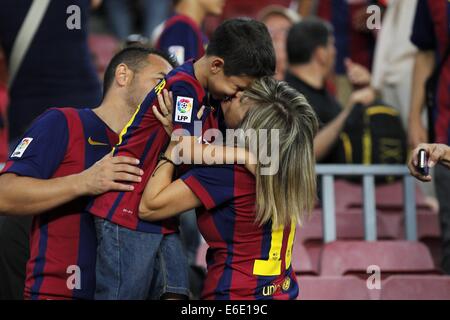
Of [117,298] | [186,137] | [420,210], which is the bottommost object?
[117,298]

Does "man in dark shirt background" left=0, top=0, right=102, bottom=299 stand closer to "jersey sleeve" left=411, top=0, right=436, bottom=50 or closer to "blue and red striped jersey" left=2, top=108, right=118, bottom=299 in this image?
"blue and red striped jersey" left=2, top=108, right=118, bottom=299

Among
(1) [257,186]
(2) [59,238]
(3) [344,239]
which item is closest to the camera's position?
(1) [257,186]

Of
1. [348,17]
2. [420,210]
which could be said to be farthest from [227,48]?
[348,17]

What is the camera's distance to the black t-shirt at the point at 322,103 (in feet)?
18.4

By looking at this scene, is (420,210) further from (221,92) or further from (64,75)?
(221,92)

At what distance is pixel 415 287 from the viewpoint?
4.34m

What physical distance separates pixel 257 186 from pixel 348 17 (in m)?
4.21

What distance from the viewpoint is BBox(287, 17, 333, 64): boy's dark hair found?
601cm

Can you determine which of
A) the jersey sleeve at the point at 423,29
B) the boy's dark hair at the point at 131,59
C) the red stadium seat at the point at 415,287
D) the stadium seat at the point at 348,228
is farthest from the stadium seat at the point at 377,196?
the boy's dark hair at the point at 131,59

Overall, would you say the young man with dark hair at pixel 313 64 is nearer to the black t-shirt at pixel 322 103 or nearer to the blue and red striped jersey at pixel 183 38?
the black t-shirt at pixel 322 103

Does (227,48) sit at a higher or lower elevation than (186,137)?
higher

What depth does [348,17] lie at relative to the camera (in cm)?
715

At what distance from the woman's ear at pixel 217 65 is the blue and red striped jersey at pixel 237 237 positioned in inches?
13.5
